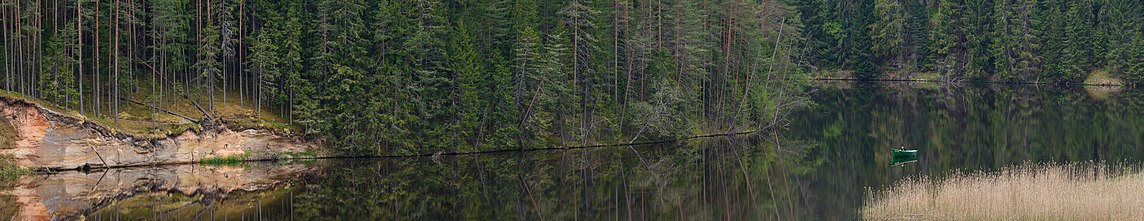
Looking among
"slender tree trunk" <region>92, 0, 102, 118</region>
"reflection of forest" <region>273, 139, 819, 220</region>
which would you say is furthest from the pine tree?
"slender tree trunk" <region>92, 0, 102, 118</region>

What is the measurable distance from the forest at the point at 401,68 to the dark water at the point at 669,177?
212cm

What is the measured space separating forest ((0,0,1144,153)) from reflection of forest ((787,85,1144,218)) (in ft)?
33.5

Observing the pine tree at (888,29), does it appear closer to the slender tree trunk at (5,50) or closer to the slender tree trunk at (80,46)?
the slender tree trunk at (80,46)

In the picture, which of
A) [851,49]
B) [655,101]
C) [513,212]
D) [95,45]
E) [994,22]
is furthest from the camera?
[851,49]

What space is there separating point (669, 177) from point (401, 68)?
1551 centimetres

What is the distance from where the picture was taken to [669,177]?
50.9m

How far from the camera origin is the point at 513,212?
133ft

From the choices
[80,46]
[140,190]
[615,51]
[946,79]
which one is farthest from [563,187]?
[946,79]

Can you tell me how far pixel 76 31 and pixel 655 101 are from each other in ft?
101

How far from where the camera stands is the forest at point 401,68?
5425 centimetres

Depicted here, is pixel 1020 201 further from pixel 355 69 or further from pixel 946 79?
pixel 946 79

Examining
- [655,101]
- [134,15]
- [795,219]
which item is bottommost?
[795,219]

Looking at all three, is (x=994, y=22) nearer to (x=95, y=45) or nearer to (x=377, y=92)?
(x=377, y=92)

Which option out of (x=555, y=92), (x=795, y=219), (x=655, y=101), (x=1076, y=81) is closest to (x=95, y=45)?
(x=555, y=92)
